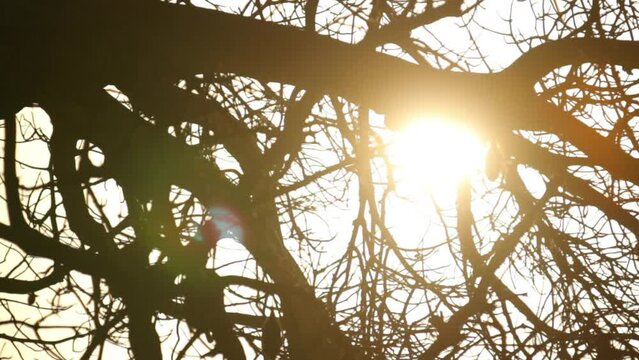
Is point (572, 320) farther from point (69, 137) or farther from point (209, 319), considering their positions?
point (69, 137)

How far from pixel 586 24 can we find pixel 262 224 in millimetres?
1756

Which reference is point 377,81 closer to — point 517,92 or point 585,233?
point 517,92

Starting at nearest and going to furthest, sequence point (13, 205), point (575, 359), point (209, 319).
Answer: point (575, 359)
point (209, 319)
point (13, 205)

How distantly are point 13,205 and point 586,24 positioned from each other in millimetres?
2724

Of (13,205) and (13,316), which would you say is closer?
(13,205)

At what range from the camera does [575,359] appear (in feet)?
8.98

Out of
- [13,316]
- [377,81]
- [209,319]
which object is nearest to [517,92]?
[377,81]

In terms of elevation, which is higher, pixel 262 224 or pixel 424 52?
pixel 424 52

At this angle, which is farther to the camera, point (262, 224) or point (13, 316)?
point (13, 316)

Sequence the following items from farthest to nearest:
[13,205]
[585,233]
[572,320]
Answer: [585,233] → [572,320] → [13,205]

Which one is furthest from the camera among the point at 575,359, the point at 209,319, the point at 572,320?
the point at 572,320

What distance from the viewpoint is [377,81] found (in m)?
3.28

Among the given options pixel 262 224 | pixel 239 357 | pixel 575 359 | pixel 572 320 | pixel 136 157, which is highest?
pixel 136 157

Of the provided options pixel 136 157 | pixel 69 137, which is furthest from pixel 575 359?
pixel 69 137
